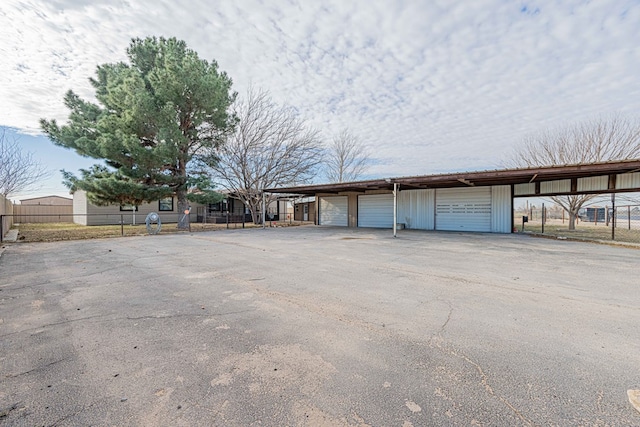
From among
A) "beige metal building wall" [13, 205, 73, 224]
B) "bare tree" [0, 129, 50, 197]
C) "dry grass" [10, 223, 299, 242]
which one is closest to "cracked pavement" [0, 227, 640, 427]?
"dry grass" [10, 223, 299, 242]

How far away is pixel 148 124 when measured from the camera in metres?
13.7

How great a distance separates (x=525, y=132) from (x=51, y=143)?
27.5 meters

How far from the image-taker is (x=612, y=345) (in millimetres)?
2486

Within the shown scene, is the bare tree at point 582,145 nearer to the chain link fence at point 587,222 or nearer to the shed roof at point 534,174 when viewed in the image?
the chain link fence at point 587,222

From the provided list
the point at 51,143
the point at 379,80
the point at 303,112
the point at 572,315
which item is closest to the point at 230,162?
the point at 303,112

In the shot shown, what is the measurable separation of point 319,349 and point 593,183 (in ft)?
48.3

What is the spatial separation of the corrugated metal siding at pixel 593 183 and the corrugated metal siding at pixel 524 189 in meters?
1.71

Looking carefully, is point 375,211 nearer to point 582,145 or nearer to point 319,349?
point 582,145

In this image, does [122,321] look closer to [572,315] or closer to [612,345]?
[612,345]

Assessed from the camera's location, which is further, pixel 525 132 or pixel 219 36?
pixel 525 132

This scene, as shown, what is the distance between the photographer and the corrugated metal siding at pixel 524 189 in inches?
527

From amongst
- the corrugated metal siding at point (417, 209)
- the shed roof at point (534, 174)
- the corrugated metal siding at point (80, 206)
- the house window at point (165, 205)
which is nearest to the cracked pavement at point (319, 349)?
the shed roof at point (534, 174)

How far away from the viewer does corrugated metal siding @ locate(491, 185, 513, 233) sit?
14148 millimetres

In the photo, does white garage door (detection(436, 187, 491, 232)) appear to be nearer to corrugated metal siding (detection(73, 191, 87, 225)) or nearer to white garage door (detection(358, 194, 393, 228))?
white garage door (detection(358, 194, 393, 228))
